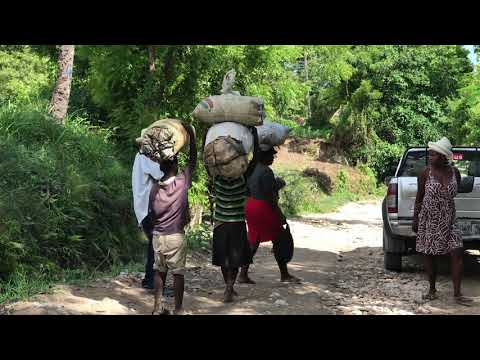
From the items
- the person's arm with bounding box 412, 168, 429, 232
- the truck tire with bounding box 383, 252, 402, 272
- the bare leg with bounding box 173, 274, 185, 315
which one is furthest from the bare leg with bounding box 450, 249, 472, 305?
the bare leg with bounding box 173, 274, 185, 315

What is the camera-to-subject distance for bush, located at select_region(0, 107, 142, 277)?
759cm

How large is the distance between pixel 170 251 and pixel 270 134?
253cm

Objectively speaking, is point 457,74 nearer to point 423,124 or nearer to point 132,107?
point 423,124

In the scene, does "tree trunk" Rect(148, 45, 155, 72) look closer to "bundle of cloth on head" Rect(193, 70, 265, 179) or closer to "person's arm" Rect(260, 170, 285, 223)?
"person's arm" Rect(260, 170, 285, 223)

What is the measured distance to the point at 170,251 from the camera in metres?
6.00

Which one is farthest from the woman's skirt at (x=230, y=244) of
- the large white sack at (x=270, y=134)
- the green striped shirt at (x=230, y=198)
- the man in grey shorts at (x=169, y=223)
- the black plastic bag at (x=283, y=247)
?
the large white sack at (x=270, y=134)

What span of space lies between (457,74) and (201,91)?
2325 cm

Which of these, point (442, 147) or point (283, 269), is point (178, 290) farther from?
point (442, 147)

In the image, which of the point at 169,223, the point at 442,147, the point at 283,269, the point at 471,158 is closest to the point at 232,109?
the point at 169,223

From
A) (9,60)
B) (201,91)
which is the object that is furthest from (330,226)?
(9,60)

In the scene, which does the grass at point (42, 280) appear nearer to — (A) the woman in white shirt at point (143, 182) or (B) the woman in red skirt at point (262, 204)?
(A) the woman in white shirt at point (143, 182)

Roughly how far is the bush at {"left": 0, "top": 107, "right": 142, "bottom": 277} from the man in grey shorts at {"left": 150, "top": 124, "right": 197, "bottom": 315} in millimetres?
2066

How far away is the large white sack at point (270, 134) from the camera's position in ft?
25.9

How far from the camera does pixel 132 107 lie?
1231 cm
